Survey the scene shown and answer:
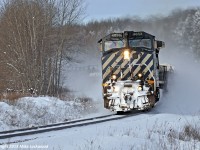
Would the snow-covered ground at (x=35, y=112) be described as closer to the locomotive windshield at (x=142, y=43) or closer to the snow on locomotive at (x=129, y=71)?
the snow on locomotive at (x=129, y=71)

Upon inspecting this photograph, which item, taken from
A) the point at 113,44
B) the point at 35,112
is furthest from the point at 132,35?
the point at 35,112

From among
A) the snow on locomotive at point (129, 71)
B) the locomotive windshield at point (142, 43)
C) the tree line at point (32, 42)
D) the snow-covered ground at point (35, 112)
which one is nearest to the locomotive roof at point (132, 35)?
the snow on locomotive at point (129, 71)

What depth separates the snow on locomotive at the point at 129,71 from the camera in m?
12.0

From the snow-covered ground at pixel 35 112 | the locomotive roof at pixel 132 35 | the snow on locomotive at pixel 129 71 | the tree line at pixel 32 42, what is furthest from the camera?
the tree line at pixel 32 42

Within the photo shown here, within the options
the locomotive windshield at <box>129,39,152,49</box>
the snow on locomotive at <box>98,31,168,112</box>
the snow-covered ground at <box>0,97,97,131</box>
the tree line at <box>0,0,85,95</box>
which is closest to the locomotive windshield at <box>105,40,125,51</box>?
the snow on locomotive at <box>98,31,168,112</box>

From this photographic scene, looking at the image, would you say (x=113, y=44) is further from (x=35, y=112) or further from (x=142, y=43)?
(x=35, y=112)

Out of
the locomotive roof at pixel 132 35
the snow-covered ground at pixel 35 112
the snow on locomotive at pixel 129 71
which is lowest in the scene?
the snow-covered ground at pixel 35 112

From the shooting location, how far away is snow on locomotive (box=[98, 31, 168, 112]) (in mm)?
11977

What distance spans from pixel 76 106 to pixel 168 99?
4.32 meters

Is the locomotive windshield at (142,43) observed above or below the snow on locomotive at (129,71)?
above

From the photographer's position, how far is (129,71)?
12.7 metres

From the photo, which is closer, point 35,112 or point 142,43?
point 35,112

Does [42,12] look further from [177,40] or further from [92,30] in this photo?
[92,30]

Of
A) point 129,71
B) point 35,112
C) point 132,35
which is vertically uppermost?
point 132,35
